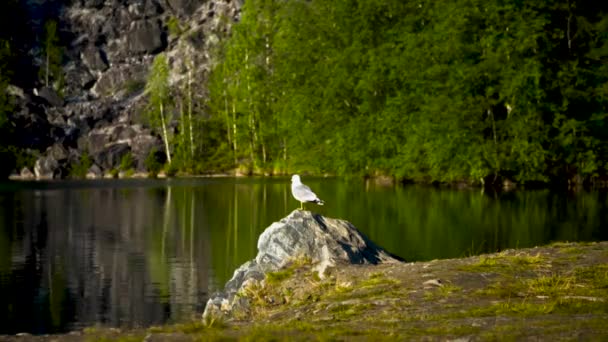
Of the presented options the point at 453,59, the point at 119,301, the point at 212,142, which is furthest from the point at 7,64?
the point at 119,301

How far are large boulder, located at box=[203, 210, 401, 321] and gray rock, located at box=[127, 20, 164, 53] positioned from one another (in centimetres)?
12544

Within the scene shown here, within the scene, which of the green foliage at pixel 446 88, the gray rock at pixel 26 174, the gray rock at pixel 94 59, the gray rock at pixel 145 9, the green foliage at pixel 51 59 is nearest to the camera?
the green foliage at pixel 446 88

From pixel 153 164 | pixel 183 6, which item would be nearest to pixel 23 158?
pixel 153 164

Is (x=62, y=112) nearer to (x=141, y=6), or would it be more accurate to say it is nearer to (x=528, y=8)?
(x=141, y=6)

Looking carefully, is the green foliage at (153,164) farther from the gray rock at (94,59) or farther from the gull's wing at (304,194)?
the gull's wing at (304,194)

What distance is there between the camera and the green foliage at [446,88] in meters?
69.9

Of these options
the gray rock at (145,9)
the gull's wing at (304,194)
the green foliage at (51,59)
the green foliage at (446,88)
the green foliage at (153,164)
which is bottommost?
the green foliage at (153,164)

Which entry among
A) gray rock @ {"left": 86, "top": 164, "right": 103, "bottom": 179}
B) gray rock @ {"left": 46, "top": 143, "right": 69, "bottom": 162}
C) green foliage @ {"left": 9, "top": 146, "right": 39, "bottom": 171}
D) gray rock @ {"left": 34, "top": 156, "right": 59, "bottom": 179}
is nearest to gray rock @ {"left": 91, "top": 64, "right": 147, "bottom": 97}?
gray rock @ {"left": 46, "top": 143, "right": 69, "bottom": 162}

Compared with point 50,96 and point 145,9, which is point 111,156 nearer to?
point 50,96

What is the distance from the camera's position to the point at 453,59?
7381cm

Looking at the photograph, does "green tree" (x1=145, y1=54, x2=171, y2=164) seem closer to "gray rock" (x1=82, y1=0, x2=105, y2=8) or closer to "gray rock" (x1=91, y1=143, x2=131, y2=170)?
"gray rock" (x1=91, y1=143, x2=131, y2=170)

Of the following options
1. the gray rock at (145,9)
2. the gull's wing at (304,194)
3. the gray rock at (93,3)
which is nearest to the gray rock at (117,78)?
the gray rock at (145,9)

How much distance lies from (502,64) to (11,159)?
240 ft

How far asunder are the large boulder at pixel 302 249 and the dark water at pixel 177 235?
5.32ft
